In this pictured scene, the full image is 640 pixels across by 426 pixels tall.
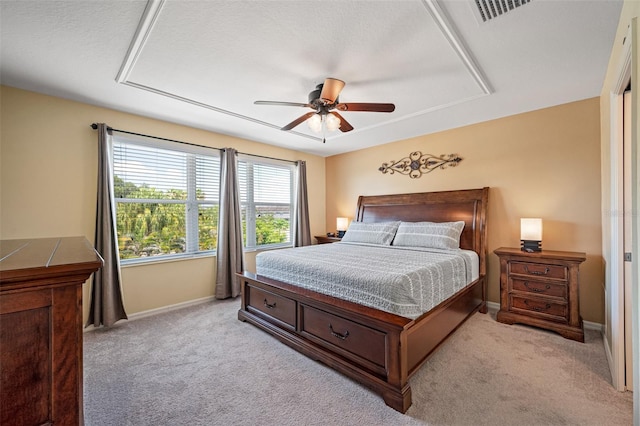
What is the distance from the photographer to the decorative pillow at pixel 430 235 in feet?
11.1

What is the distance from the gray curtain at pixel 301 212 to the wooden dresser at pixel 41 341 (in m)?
4.32

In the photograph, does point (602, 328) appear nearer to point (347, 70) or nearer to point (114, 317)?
point (347, 70)

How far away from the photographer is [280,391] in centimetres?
196

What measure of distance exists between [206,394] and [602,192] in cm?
404

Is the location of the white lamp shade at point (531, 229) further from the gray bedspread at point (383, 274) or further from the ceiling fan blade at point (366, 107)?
the ceiling fan blade at point (366, 107)

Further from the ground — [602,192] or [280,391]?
[602,192]

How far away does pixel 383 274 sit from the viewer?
215cm

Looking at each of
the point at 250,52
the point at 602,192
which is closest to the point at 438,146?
the point at 602,192

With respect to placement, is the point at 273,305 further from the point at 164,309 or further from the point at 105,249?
the point at 105,249

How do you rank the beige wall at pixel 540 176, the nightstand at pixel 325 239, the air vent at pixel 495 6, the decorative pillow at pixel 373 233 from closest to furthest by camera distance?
the air vent at pixel 495 6
the beige wall at pixel 540 176
the decorative pillow at pixel 373 233
the nightstand at pixel 325 239

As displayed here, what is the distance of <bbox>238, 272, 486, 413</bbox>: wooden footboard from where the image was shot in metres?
1.83

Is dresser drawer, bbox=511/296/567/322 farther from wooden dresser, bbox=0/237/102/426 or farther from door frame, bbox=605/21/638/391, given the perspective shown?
wooden dresser, bbox=0/237/102/426

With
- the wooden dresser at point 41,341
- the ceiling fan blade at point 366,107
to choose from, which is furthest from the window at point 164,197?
the wooden dresser at point 41,341

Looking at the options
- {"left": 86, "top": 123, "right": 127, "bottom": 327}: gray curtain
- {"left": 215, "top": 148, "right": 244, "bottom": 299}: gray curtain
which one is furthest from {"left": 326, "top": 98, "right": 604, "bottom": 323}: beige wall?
{"left": 86, "top": 123, "right": 127, "bottom": 327}: gray curtain
